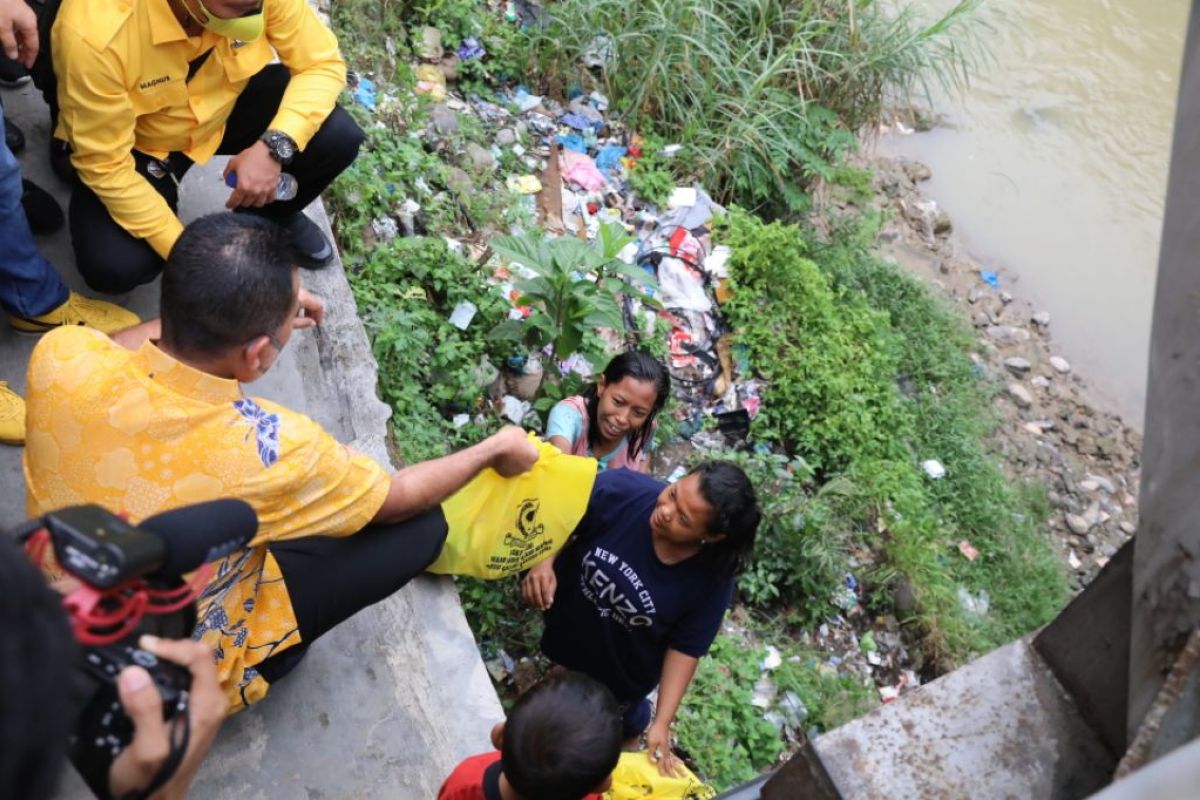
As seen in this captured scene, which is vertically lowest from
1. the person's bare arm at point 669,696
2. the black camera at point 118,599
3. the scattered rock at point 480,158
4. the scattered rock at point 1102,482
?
the scattered rock at point 1102,482

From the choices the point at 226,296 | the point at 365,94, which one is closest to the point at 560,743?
the point at 226,296

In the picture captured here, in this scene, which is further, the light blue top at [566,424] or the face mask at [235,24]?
the light blue top at [566,424]

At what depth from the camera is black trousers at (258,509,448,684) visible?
226cm

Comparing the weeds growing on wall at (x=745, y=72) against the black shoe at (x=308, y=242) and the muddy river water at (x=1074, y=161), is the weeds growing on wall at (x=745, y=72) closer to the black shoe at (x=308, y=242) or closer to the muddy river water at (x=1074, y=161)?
the muddy river water at (x=1074, y=161)

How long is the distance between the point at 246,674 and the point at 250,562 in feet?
1.01

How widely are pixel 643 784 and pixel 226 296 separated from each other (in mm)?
1474

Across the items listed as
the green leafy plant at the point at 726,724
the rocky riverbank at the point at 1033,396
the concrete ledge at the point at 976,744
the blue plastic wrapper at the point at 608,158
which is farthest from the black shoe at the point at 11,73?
the rocky riverbank at the point at 1033,396

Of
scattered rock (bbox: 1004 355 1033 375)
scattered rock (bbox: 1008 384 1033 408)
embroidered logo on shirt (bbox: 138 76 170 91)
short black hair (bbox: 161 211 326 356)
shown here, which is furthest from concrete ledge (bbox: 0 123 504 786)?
scattered rock (bbox: 1004 355 1033 375)

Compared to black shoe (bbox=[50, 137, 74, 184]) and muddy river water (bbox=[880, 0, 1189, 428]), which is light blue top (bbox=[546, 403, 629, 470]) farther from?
muddy river water (bbox=[880, 0, 1189, 428])

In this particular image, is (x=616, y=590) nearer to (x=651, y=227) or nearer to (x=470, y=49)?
(x=651, y=227)

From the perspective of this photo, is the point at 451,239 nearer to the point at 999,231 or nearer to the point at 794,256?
the point at 794,256

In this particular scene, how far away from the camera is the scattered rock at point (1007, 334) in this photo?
7270 mm

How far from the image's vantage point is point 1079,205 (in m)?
8.52

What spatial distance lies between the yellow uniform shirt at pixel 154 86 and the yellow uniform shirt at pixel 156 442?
105cm
